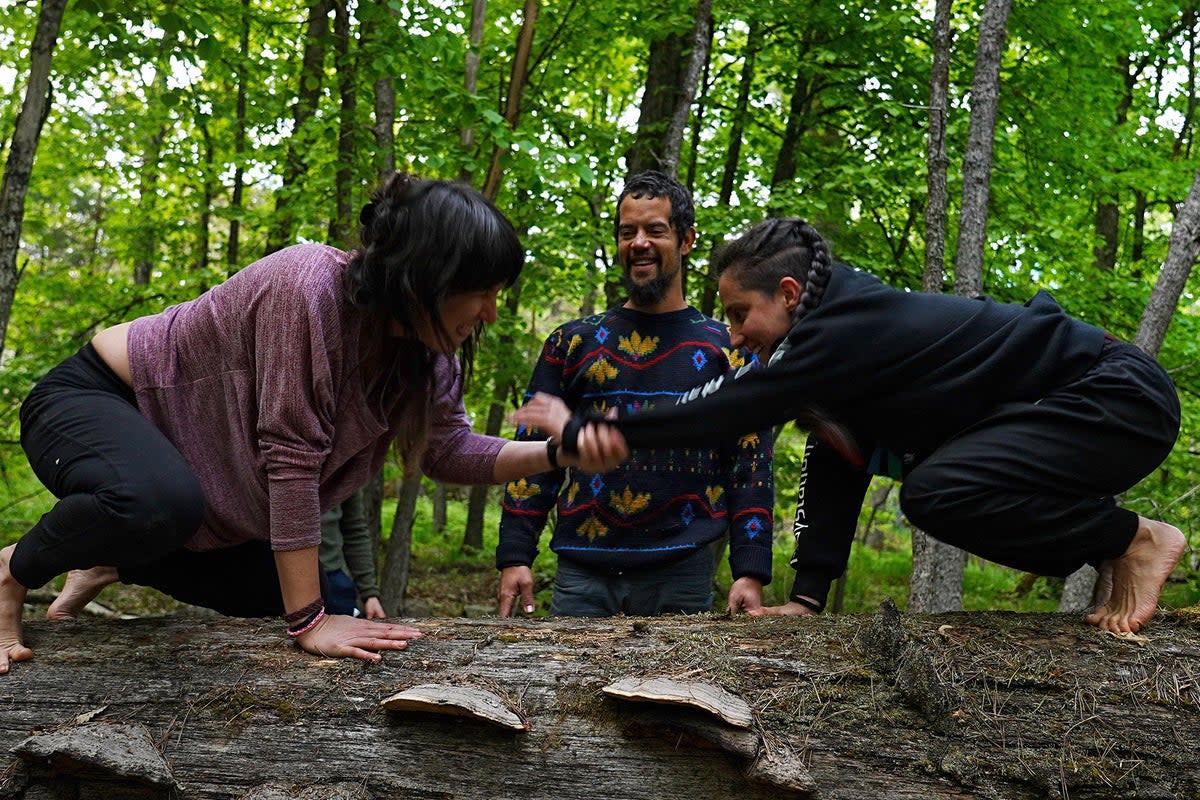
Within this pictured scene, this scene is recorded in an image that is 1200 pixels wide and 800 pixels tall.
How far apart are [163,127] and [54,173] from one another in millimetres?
1378

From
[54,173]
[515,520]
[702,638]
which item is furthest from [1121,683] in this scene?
[54,173]

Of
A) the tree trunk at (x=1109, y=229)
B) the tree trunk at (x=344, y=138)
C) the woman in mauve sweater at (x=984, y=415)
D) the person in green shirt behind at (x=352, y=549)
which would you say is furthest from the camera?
the tree trunk at (x=1109, y=229)

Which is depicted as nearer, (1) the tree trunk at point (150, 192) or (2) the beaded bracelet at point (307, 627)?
(2) the beaded bracelet at point (307, 627)

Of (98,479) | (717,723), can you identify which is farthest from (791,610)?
(98,479)

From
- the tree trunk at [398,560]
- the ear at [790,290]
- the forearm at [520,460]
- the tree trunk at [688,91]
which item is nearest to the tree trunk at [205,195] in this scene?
the tree trunk at [398,560]

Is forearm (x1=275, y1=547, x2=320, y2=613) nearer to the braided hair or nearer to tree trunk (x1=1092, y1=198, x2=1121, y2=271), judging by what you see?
the braided hair

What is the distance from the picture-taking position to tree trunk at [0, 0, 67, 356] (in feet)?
16.2

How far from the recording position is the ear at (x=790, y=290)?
116 inches

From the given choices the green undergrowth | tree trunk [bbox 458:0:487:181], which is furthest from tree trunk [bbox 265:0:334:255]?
the green undergrowth

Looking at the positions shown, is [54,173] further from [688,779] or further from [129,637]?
[688,779]

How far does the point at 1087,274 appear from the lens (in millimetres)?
8547

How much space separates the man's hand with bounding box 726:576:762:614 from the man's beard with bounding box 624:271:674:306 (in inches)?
47.4

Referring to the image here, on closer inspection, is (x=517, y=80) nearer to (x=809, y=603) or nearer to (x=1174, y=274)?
(x=1174, y=274)

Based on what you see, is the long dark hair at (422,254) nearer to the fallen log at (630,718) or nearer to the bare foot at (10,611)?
the fallen log at (630,718)
